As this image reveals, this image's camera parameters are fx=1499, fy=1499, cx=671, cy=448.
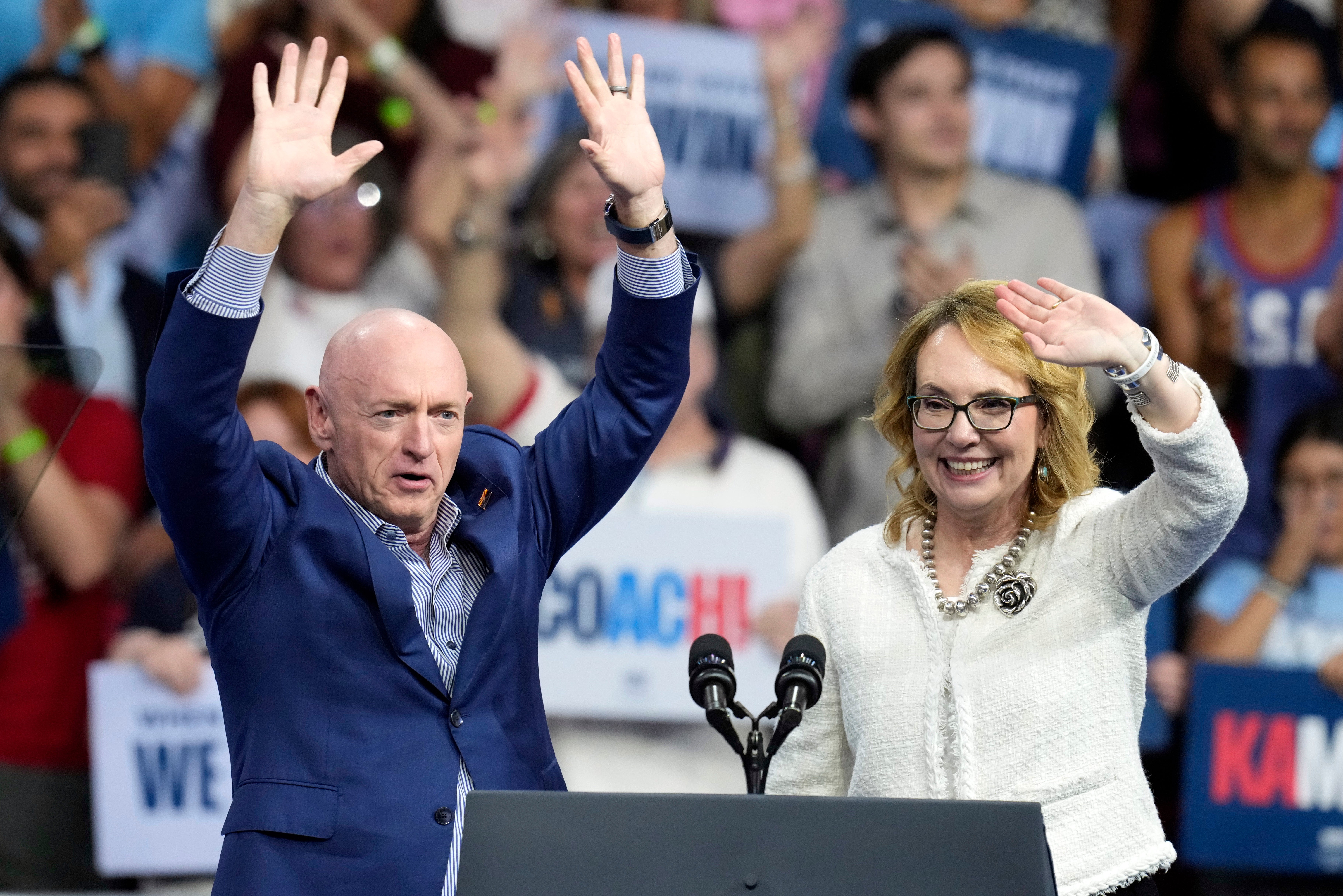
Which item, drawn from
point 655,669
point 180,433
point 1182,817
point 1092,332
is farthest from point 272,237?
point 1182,817

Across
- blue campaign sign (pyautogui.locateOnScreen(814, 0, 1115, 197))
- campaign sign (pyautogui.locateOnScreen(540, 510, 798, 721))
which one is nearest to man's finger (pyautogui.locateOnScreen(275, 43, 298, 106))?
campaign sign (pyautogui.locateOnScreen(540, 510, 798, 721))

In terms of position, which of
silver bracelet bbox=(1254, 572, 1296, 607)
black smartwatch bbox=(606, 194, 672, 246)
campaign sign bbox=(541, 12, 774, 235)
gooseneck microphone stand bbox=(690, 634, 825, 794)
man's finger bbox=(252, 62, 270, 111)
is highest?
campaign sign bbox=(541, 12, 774, 235)

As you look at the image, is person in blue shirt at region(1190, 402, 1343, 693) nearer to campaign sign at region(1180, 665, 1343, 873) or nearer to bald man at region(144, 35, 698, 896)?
campaign sign at region(1180, 665, 1343, 873)

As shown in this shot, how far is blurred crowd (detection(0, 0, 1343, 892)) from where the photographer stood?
467 centimetres

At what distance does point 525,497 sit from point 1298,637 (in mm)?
3413

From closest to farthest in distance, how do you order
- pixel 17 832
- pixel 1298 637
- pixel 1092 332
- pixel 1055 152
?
pixel 1092 332 < pixel 17 832 < pixel 1298 637 < pixel 1055 152

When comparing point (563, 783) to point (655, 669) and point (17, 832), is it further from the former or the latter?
point (17, 832)

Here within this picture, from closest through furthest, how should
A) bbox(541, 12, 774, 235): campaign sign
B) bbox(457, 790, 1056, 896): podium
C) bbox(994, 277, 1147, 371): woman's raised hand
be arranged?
1. bbox(457, 790, 1056, 896): podium
2. bbox(994, 277, 1147, 371): woman's raised hand
3. bbox(541, 12, 774, 235): campaign sign

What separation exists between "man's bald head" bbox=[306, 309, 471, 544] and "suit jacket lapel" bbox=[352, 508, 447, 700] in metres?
0.07

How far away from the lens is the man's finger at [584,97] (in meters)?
2.12

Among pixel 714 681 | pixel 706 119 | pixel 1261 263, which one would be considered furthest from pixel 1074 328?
pixel 1261 263

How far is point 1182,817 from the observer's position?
4.67 m

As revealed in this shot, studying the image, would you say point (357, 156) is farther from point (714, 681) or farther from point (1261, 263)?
point (1261, 263)

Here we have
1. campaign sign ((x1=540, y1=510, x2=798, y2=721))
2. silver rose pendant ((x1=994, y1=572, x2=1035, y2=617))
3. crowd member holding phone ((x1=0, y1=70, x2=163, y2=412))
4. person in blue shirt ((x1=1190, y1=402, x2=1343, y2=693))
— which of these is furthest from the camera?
crowd member holding phone ((x1=0, y1=70, x2=163, y2=412))
